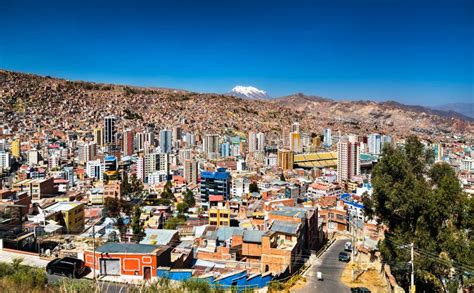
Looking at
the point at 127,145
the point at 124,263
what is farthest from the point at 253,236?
the point at 127,145

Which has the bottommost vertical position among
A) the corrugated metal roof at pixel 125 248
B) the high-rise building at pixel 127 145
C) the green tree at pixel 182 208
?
the green tree at pixel 182 208

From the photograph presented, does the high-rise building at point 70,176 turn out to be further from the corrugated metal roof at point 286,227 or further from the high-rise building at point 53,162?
the corrugated metal roof at point 286,227

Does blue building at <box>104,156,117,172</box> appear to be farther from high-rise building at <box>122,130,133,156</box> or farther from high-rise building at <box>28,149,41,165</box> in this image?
high-rise building at <box>122,130,133,156</box>

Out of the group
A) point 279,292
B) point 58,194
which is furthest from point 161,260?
point 58,194

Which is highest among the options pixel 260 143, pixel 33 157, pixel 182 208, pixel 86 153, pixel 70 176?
pixel 260 143

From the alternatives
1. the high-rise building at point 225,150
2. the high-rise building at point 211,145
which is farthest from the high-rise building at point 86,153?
the high-rise building at point 225,150

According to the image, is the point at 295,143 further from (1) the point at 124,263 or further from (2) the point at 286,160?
(1) the point at 124,263

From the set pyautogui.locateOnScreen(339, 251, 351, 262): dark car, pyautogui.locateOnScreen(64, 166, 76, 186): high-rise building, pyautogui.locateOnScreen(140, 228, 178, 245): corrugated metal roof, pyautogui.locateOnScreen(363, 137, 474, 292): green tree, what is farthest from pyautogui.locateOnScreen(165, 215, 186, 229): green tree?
pyautogui.locateOnScreen(64, 166, 76, 186): high-rise building
